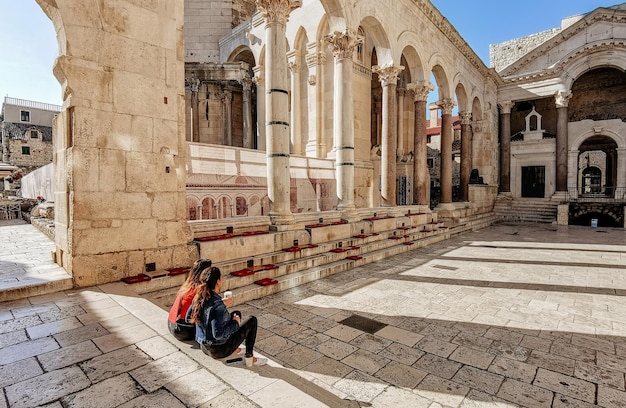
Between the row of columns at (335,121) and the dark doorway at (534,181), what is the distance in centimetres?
1022

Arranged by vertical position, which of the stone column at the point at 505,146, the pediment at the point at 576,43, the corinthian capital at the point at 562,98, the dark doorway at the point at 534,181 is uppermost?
the pediment at the point at 576,43

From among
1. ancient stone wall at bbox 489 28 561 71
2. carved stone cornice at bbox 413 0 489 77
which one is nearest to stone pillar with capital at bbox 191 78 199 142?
carved stone cornice at bbox 413 0 489 77

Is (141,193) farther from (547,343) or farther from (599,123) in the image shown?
(599,123)

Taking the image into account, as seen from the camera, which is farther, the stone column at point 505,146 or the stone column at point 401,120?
the stone column at point 505,146

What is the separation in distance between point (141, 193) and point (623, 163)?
24.7 meters

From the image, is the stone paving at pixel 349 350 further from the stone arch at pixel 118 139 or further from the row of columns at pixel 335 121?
the row of columns at pixel 335 121

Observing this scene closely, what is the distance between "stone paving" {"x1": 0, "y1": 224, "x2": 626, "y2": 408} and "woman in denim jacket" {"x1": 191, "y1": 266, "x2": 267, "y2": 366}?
12 cm

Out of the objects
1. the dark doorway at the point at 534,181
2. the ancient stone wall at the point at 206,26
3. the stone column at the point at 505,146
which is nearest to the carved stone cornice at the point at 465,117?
the stone column at the point at 505,146

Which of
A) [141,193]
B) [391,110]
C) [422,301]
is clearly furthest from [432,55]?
[141,193]

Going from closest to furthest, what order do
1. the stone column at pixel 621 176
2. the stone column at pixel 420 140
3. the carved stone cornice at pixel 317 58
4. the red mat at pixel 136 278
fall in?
the red mat at pixel 136 278
the carved stone cornice at pixel 317 58
the stone column at pixel 420 140
the stone column at pixel 621 176

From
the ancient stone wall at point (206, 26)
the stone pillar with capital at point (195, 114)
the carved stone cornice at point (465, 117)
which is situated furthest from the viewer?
the ancient stone wall at point (206, 26)

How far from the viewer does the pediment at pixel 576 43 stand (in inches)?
653

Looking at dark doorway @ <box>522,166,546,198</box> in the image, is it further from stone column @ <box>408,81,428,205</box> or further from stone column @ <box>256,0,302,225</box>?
stone column @ <box>256,0,302,225</box>

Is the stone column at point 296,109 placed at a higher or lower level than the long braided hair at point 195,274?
higher
